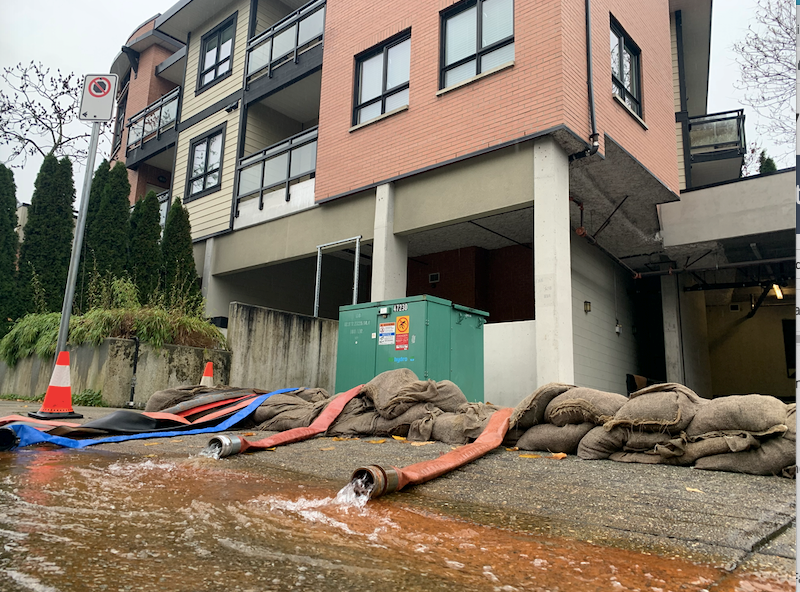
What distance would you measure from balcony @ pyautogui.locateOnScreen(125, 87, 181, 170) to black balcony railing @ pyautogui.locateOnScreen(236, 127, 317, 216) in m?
4.75

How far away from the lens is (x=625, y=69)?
10797mm

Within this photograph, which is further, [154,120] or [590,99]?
[154,120]

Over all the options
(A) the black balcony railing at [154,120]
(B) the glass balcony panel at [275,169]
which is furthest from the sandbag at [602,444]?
(A) the black balcony railing at [154,120]

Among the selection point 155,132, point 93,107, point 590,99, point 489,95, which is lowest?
point 93,107

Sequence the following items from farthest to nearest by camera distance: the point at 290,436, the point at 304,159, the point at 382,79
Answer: the point at 304,159
the point at 382,79
the point at 290,436

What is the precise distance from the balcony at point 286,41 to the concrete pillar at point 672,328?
10.6m

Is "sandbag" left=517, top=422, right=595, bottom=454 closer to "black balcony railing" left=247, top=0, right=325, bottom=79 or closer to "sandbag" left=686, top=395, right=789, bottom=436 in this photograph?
"sandbag" left=686, top=395, right=789, bottom=436

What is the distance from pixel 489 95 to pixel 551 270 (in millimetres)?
3229

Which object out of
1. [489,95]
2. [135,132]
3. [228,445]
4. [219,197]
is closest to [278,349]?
[489,95]

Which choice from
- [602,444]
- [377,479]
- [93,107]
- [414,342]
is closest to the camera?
[377,479]

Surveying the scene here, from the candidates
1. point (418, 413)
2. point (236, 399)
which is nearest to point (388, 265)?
point (236, 399)

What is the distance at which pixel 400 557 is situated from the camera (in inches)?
70.6

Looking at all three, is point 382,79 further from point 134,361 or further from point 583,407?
point 583,407

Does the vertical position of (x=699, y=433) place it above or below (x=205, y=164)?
below
